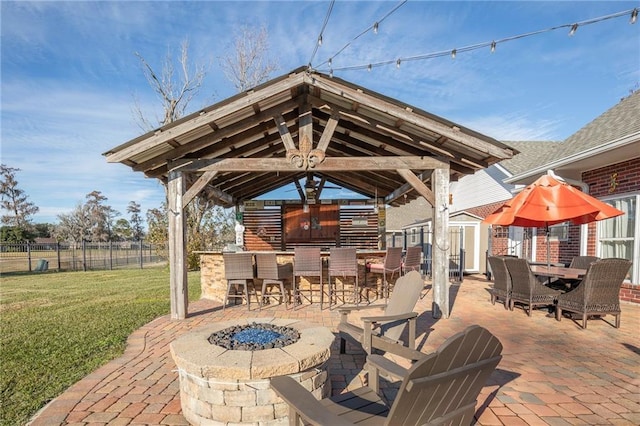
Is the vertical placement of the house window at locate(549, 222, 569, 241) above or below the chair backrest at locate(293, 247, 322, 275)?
above

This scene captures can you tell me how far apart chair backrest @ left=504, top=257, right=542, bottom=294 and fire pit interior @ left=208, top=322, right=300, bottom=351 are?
4352 millimetres

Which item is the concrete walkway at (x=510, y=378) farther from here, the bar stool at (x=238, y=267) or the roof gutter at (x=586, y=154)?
the roof gutter at (x=586, y=154)

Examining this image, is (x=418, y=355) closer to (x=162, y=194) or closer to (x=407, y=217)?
(x=162, y=194)

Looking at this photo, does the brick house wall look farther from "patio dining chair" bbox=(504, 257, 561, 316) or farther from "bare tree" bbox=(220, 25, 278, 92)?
"bare tree" bbox=(220, 25, 278, 92)

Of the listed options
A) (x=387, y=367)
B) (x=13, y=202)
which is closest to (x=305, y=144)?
(x=387, y=367)

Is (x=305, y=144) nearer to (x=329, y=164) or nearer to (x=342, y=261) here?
Result: (x=329, y=164)

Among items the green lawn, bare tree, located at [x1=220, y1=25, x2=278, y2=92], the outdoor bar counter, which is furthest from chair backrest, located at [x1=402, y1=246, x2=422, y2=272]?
bare tree, located at [x1=220, y1=25, x2=278, y2=92]

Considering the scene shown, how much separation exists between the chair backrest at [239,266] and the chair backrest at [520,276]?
15.4ft

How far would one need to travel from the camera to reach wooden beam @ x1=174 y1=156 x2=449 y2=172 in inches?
225

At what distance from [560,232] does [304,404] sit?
976 cm

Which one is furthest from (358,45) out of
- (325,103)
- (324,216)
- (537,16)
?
(324,216)

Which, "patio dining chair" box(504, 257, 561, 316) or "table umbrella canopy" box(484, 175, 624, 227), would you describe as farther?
"patio dining chair" box(504, 257, 561, 316)

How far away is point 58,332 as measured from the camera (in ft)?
16.4

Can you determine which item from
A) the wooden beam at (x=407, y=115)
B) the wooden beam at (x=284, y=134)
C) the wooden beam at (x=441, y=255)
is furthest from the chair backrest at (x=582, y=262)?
the wooden beam at (x=284, y=134)
